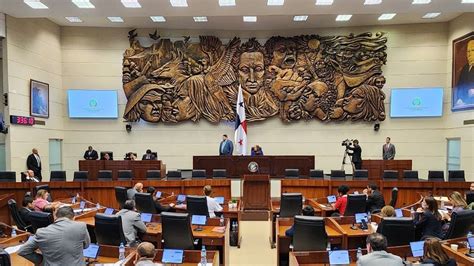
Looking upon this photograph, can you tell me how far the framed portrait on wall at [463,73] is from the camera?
12430mm

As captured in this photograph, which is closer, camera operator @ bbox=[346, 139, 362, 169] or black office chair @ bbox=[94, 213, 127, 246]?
black office chair @ bbox=[94, 213, 127, 246]

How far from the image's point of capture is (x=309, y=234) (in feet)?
15.9

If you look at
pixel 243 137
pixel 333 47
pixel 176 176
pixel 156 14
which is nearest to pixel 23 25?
pixel 156 14

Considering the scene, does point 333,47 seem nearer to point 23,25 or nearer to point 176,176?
point 176,176

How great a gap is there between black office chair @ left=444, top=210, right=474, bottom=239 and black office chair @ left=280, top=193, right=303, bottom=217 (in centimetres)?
259

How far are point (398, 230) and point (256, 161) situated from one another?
783 cm

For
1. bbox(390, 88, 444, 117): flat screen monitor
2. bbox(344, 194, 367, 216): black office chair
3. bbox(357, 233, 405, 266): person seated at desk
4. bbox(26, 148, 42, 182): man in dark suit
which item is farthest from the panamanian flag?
bbox(357, 233, 405, 266): person seated at desk

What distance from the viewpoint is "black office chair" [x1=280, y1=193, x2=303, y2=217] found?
687 centimetres

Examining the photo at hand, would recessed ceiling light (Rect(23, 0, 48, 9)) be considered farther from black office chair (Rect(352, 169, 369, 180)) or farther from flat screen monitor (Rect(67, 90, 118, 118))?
black office chair (Rect(352, 169, 369, 180))

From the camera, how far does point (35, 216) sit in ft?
16.3

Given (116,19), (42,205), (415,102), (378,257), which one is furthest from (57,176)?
(415,102)


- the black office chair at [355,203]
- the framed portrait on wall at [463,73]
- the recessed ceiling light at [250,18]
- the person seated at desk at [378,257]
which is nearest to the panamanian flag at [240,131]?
the recessed ceiling light at [250,18]

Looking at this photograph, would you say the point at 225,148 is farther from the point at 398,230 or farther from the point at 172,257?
the point at 172,257

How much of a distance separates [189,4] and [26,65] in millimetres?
6254
